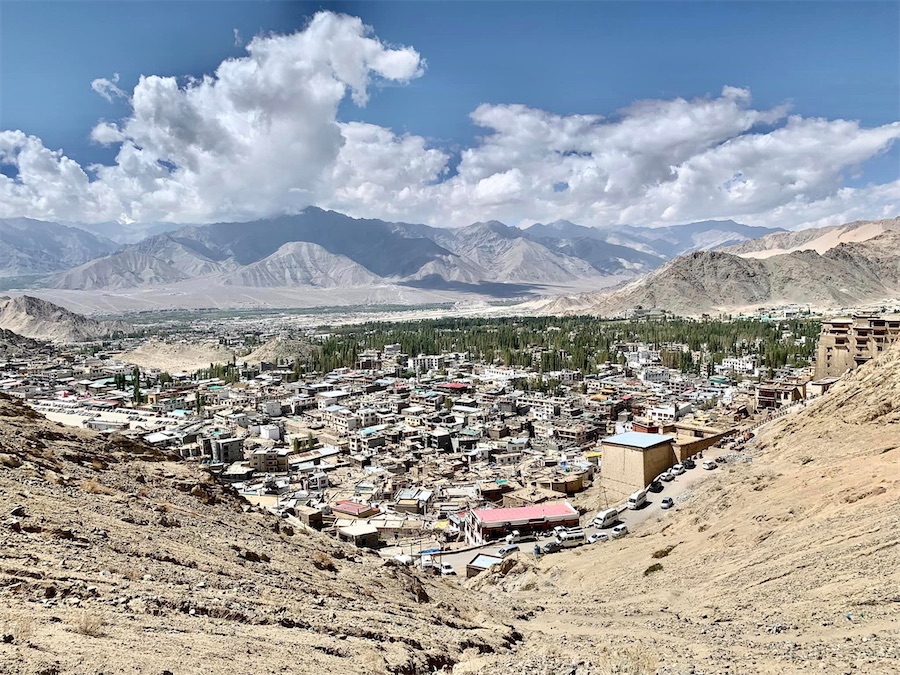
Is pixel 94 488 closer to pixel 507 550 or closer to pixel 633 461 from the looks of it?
pixel 507 550

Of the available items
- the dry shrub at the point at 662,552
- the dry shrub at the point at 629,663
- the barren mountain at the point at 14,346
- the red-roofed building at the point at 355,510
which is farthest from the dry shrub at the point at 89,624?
the barren mountain at the point at 14,346

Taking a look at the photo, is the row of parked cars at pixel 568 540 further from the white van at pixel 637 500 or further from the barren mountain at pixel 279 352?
the barren mountain at pixel 279 352

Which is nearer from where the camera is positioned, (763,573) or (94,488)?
(94,488)

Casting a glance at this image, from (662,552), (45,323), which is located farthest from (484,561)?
(45,323)

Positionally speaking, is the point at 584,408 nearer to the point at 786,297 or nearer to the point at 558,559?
the point at 558,559

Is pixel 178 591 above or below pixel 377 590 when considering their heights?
above

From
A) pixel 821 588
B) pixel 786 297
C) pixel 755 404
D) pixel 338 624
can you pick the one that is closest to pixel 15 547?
pixel 338 624

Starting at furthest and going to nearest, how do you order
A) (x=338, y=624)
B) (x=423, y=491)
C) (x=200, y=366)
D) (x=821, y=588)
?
(x=200, y=366)
(x=423, y=491)
(x=821, y=588)
(x=338, y=624)
